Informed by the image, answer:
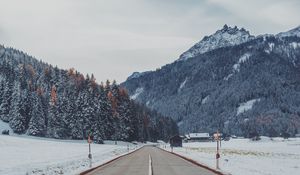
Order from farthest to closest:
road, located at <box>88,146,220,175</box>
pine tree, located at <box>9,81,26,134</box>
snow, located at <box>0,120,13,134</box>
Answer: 1. snow, located at <box>0,120,13,134</box>
2. pine tree, located at <box>9,81,26,134</box>
3. road, located at <box>88,146,220,175</box>

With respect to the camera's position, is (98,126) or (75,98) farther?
(75,98)

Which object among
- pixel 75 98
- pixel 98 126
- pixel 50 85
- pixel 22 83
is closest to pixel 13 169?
pixel 98 126

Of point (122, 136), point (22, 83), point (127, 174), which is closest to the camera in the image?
point (127, 174)

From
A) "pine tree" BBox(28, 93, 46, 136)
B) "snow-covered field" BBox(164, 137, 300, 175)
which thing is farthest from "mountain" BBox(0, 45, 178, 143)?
"snow-covered field" BBox(164, 137, 300, 175)

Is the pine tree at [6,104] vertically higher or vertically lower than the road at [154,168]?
higher

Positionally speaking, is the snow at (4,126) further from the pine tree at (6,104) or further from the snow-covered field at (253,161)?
the snow-covered field at (253,161)

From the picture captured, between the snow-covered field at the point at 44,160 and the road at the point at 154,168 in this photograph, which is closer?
the snow-covered field at the point at 44,160

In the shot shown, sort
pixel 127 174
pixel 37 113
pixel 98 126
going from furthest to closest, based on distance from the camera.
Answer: pixel 37 113, pixel 98 126, pixel 127 174

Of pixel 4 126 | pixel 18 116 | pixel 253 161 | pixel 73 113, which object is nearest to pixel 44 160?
pixel 253 161

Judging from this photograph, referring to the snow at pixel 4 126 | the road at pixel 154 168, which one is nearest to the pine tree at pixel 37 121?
the snow at pixel 4 126

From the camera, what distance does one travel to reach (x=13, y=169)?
2806 cm

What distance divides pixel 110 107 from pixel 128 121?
A: 37.7 feet

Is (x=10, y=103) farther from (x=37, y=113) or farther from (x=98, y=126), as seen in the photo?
(x=98, y=126)

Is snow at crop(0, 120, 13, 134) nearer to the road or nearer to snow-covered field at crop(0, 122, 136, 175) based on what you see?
snow-covered field at crop(0, 122, 136, 175)
